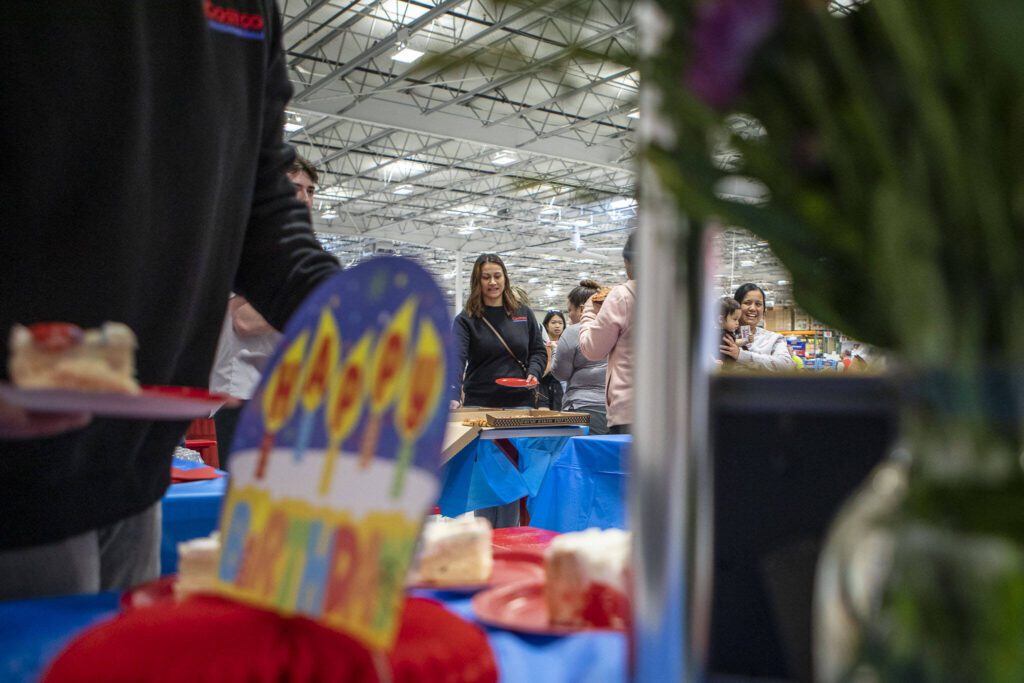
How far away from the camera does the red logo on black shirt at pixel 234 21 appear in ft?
3.22

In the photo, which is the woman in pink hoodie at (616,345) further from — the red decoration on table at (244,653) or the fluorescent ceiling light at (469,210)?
the fluorescent ceiling light at (469,210)

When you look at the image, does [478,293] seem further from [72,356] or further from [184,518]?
[72,356]

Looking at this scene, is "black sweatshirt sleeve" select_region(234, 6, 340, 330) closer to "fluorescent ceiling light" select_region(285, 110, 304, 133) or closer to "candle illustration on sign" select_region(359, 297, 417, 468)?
"candle illustration on sign" select_region(359, 297, 417, 468)

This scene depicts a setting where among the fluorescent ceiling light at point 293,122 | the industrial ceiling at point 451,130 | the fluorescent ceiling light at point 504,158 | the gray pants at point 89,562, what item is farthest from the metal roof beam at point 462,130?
the gray pants at point 89,562

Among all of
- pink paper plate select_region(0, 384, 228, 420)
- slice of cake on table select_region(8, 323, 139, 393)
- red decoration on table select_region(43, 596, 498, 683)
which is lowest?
red decoration on table select_region(43, 596, 498, 683)

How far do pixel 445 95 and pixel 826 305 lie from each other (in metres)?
10.8

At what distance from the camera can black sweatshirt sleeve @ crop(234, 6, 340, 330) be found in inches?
38.4

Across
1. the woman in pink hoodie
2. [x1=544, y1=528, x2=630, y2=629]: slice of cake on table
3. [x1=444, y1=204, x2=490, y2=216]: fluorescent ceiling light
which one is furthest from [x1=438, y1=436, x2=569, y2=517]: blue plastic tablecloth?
[x1=444, y1=204, x2=490, y2=216]: fluorescent ceiling light

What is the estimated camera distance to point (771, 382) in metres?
0.41

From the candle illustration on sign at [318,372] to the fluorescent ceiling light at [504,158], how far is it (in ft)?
39.5

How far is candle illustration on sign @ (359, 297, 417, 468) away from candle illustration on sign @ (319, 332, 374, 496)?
12 mm

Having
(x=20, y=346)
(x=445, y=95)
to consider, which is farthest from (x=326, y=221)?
(x=20, y=346)

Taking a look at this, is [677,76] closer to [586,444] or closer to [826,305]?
[826,305]

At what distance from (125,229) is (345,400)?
22.6 inches
